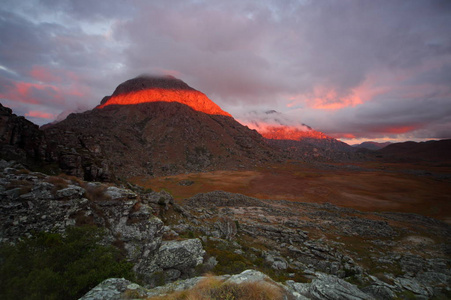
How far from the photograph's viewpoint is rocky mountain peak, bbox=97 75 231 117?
174 m

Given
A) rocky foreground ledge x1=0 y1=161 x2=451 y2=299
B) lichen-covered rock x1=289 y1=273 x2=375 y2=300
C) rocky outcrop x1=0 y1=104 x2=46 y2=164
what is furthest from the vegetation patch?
rocky outcrop x1=0 y1=104 x2=46 y2=164

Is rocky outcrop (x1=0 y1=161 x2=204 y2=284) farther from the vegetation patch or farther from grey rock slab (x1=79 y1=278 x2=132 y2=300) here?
the vegetation patch

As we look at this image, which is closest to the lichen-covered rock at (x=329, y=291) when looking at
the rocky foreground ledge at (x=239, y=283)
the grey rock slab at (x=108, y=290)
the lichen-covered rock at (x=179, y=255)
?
the rocky foreground ledge at (x=239, y=283)

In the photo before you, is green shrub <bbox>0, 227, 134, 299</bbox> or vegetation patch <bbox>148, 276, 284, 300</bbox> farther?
vegetation patch <bbox>148, 276, 284, 300</bbox>

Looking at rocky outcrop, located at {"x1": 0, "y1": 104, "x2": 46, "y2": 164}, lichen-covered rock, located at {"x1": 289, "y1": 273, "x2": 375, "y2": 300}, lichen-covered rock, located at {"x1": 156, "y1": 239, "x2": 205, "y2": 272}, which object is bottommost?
lichen-covered rock, located at {"x1": 156, "y1": 239, "x2": 205, "y2": 272}

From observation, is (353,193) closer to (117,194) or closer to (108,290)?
(117,194)

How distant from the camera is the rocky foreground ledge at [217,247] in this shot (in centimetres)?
980

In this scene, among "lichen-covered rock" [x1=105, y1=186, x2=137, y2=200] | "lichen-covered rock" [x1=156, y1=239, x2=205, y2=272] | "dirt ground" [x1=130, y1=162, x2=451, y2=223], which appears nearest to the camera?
"lichen-covered rock" [x1=156, y1=239, x2=205, y2=272]

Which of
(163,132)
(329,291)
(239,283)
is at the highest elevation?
(163,132)

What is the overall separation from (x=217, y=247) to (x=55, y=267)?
41.9ft

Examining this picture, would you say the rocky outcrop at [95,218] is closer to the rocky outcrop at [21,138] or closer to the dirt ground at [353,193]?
the rocky outcrop at [21,138]

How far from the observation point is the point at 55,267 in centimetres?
839

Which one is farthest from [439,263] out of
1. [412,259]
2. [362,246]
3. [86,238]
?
[86,238]

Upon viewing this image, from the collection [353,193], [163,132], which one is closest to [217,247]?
[353,193]
